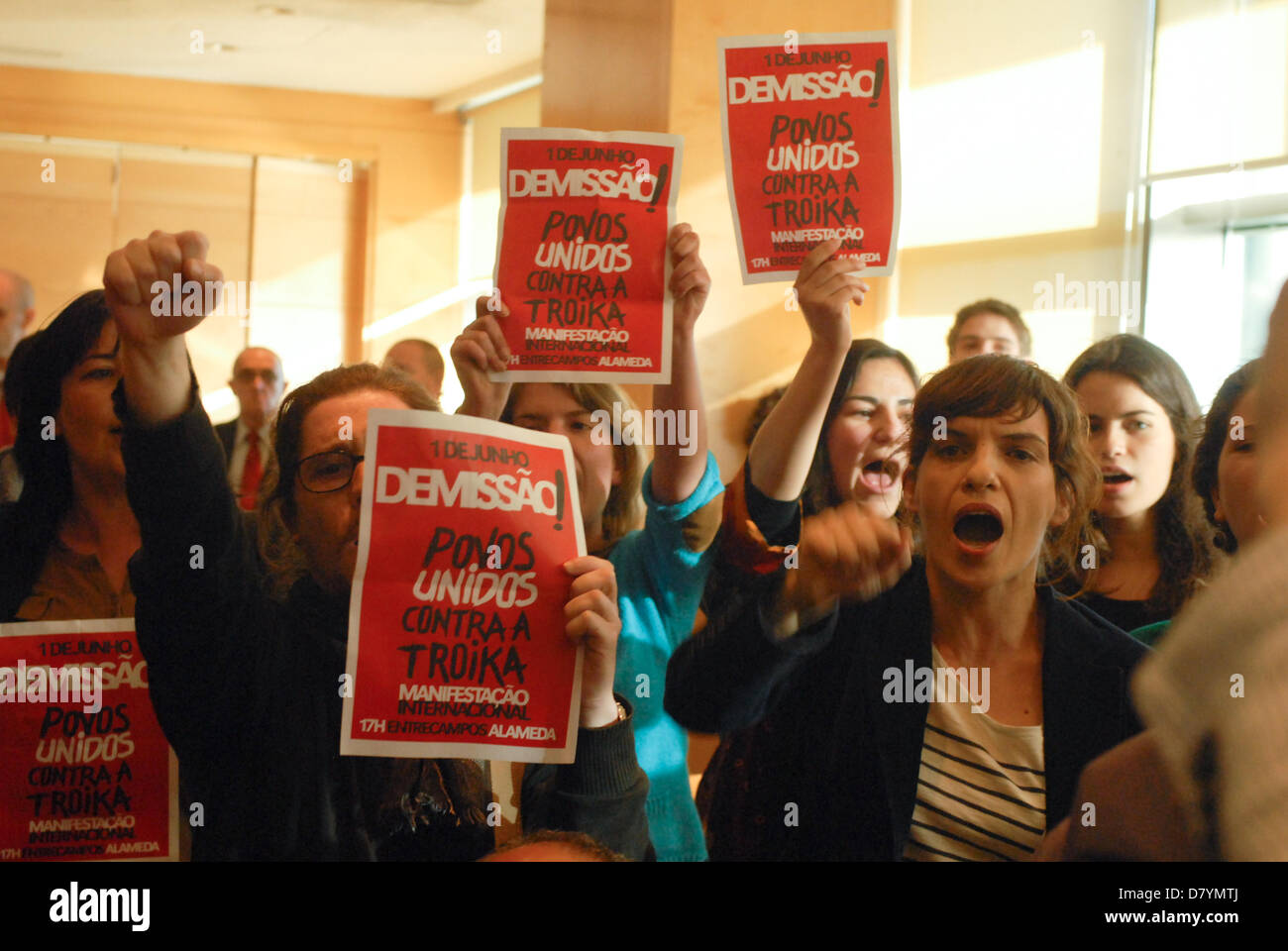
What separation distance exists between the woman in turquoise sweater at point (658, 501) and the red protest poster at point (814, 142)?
0.46ft

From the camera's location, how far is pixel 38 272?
17.4 ft

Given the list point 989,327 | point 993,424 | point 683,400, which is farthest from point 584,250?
point 989,327

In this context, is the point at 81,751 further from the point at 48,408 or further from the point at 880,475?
the point at 880,475

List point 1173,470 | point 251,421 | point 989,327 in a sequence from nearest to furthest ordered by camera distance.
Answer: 1. point 1173,470
2. point 989,327
3. point 251,421

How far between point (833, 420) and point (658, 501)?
0.73m

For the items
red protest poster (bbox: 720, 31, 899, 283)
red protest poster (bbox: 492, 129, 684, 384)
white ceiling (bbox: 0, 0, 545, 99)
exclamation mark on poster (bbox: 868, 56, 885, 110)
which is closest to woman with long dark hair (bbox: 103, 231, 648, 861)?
red protest poster (bbox: 492, 129, 684, 384)

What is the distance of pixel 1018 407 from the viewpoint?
153 centimetres

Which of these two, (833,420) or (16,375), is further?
(833,420)

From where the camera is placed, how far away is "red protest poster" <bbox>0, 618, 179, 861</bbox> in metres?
1.34

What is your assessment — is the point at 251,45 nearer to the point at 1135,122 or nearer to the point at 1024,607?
the point at 1135,122

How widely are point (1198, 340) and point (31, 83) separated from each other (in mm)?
4713

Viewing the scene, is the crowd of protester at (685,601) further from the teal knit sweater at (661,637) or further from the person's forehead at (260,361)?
the person's forehead at (260,361)

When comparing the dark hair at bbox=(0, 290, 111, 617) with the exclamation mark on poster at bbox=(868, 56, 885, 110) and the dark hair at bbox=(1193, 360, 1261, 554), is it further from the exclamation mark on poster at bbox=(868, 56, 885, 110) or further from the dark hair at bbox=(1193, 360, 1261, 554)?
the dark hair at bbox=(1193, 360, 1261, 554)

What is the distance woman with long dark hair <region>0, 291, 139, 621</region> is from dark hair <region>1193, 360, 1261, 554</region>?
55.9 inches
